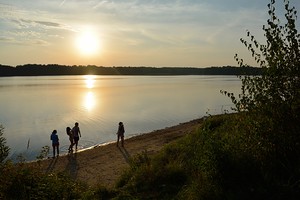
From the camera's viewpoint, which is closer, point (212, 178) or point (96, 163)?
point (212, 178)

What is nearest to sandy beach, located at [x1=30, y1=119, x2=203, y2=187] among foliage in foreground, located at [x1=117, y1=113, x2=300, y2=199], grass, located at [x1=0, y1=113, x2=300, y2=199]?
grass, located at [x1=0, y1=113, x2=300, y2=199]

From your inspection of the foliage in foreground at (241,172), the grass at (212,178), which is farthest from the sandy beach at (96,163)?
the foliage in foreground at (241,172)

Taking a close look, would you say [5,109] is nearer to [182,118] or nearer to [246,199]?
[182,118]

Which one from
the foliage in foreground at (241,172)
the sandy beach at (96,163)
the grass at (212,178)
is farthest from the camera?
the sandy beach at (96,163)

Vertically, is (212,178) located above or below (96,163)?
above

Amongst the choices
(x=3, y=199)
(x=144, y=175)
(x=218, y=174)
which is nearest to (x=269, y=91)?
(x=218, y=174)

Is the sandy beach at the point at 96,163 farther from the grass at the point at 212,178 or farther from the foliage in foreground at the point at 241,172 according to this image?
the foliage in foreground at the point at 241,172

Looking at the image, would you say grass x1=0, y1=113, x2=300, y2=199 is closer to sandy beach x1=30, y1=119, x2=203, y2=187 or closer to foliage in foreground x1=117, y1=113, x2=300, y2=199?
foliage in foreground x1=117, y1=113, x2=300, y2=199

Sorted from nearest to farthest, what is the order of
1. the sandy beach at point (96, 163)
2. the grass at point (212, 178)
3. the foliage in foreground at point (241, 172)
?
the foliage in foreground at point (241, 172), the grass at point (212, 178), the sandy beach at point (96, 163)

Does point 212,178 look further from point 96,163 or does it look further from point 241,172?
point 96,163

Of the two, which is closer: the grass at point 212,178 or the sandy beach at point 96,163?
the grass at point 212,178

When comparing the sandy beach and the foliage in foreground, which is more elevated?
the foliage in foreground

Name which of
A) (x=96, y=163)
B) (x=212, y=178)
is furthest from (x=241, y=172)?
(x=96, y=163)

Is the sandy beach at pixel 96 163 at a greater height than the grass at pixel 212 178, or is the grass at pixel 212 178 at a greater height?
the grass at pixel 212 178
